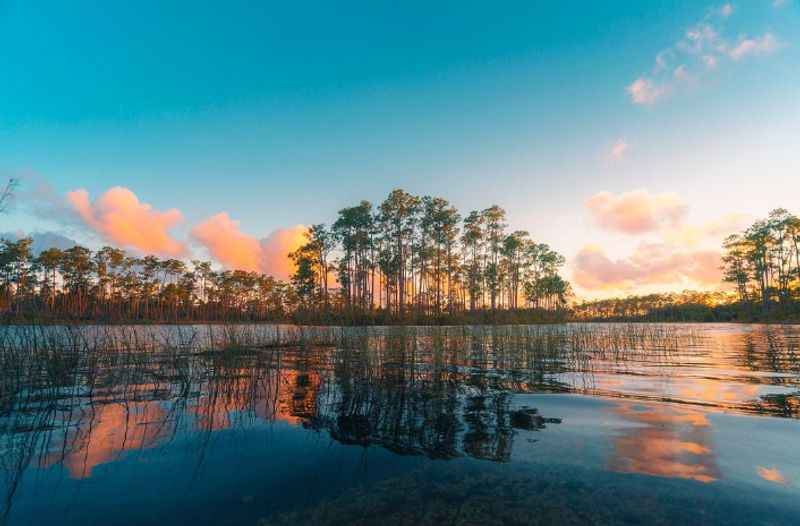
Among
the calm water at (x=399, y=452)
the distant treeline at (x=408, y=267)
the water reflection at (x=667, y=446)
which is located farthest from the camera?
the distant treeline at (x=408, y=267)

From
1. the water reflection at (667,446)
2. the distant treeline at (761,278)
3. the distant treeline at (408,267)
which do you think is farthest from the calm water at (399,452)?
the distant treeline at (761,278)

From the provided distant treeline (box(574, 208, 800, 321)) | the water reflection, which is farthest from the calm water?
distant treeline (box(574, 208, 800, 321))

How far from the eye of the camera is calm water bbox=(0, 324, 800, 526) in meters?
2.62

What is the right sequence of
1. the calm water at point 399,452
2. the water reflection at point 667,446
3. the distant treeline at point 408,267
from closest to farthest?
the calm water at point 399,452
the water reflection at point 667,446
the distant treeline at point 408,267

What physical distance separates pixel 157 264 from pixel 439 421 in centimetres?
9199

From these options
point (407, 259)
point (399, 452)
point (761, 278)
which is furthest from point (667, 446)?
point (761, 278)

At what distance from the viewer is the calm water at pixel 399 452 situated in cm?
262

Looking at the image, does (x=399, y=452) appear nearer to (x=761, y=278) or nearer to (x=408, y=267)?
(x=408, y=267)

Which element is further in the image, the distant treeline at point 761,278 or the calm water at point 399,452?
the distant treeline at point 761,278

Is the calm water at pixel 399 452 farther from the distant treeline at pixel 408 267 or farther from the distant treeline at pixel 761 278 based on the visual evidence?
the distant treeline at pixel 761 278

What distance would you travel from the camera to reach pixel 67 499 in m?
2.79

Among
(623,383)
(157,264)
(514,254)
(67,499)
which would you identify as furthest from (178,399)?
(157,264)

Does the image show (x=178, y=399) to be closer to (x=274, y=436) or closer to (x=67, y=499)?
(x=274, y=436)

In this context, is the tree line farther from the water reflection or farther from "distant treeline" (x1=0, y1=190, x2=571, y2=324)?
the water reflection
